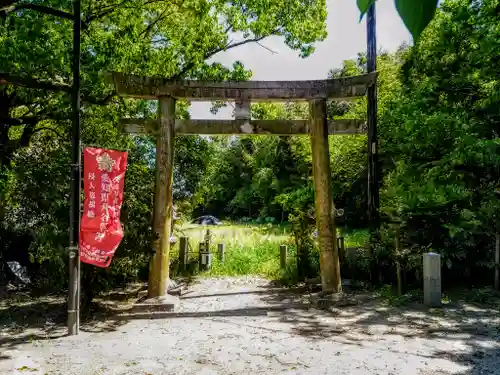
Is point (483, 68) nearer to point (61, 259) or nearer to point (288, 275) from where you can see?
point (288, 275)

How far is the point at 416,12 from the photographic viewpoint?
587 millimetres

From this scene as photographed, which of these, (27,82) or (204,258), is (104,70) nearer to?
(27,82)

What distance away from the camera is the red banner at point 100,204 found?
6.06m

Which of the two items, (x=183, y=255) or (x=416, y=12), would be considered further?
(x=183, y=255)

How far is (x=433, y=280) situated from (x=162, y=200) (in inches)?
190

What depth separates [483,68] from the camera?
687 cm

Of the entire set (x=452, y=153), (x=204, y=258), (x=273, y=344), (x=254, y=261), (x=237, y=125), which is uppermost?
(x=237, y=125)

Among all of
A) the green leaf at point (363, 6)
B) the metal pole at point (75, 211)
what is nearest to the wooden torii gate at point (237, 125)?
the metal pole at point (75, 211)

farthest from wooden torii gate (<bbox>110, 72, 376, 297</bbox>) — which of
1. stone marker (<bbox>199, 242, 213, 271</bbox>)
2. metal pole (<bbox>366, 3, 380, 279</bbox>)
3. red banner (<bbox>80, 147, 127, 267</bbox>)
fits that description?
stone marker (<bbox>199, 242, 213, 271</bbox>)

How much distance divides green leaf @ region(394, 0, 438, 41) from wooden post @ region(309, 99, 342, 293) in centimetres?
750

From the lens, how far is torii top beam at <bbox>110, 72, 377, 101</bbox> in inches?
299

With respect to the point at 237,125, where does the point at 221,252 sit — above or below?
below

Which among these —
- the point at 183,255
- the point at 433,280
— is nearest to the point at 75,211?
the point at 183,255

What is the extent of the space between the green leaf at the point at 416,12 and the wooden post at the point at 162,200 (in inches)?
281
